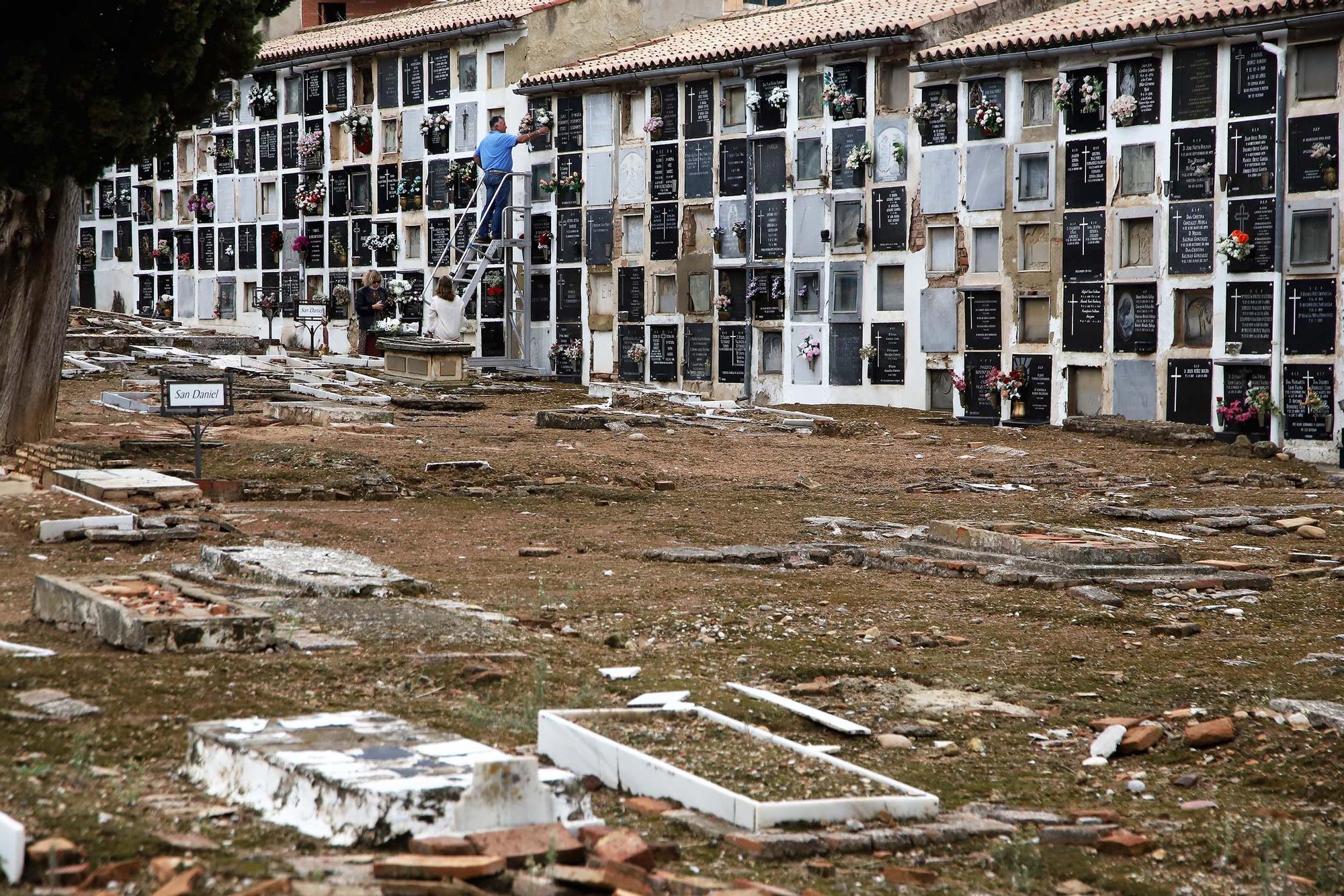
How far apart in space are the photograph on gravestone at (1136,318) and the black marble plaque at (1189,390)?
617mm

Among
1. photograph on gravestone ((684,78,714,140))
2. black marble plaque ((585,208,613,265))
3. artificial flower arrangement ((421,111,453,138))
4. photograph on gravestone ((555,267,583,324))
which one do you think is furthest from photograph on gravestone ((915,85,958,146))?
artificial flower arrangement ((421,111,453,138))

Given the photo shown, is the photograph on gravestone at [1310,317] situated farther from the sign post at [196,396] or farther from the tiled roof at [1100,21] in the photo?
the sign post at [196,396]

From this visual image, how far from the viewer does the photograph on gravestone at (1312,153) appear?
2667 centimetres

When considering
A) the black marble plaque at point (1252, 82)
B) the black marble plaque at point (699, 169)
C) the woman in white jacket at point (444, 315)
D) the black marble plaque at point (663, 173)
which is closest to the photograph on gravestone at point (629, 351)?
the black marble plaque at point (663, 173)

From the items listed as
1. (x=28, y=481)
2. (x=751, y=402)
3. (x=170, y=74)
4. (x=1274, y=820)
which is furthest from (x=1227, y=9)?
(x=1274, y=820)

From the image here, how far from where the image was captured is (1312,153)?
88.1 feet

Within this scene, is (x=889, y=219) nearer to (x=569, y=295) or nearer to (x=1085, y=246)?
(x=1085, y=246)

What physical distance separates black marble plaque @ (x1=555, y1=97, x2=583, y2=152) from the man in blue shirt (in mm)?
422

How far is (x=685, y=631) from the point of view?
33.4 feet

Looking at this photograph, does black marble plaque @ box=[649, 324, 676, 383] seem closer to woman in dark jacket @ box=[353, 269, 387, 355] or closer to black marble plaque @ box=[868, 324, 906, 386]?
black marble plaque @ box=[868, 324, 906, 386]

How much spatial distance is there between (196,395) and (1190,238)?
736 inches

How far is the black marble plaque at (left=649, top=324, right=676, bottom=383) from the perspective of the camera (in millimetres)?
36531

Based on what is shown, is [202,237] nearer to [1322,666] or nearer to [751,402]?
[751,402]

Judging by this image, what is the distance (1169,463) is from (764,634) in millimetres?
14756
